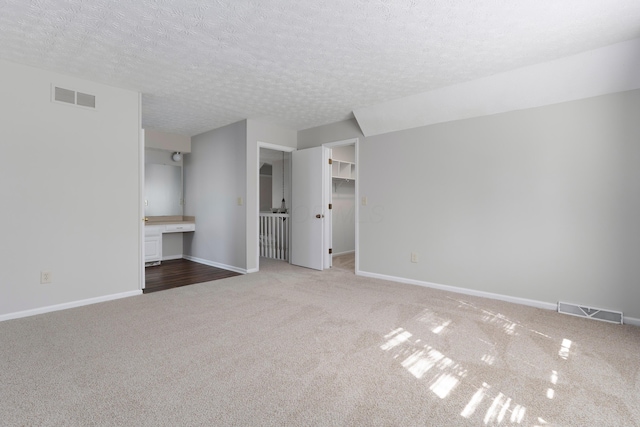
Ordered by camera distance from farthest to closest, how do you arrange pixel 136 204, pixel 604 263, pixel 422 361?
pixel 136 204
pixel 604 263
pixel 422 361

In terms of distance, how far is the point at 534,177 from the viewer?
3.20 m

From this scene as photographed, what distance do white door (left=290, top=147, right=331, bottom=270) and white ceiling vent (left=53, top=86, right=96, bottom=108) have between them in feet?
9.49

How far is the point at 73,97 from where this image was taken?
3164 mm

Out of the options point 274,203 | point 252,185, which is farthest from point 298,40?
point 274,203

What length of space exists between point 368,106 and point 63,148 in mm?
3440

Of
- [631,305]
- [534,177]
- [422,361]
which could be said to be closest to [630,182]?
[534,177]

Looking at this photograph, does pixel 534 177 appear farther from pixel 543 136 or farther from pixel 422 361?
pixel 422 361

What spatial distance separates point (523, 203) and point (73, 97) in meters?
4.76

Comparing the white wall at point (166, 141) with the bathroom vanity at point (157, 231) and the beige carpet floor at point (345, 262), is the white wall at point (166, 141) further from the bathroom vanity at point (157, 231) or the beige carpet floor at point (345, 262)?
the beige carpet floor at point (345, 262)

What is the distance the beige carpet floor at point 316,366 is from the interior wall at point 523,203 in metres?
0.39

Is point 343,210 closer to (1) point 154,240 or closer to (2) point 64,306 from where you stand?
(1) point 154,240

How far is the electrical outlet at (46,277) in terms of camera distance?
3008mm

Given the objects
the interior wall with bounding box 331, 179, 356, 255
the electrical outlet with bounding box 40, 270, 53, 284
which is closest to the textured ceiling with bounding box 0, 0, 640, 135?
the electrical outlet with bounding box 40, 270, 53, 284

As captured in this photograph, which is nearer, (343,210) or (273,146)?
(273,146)
